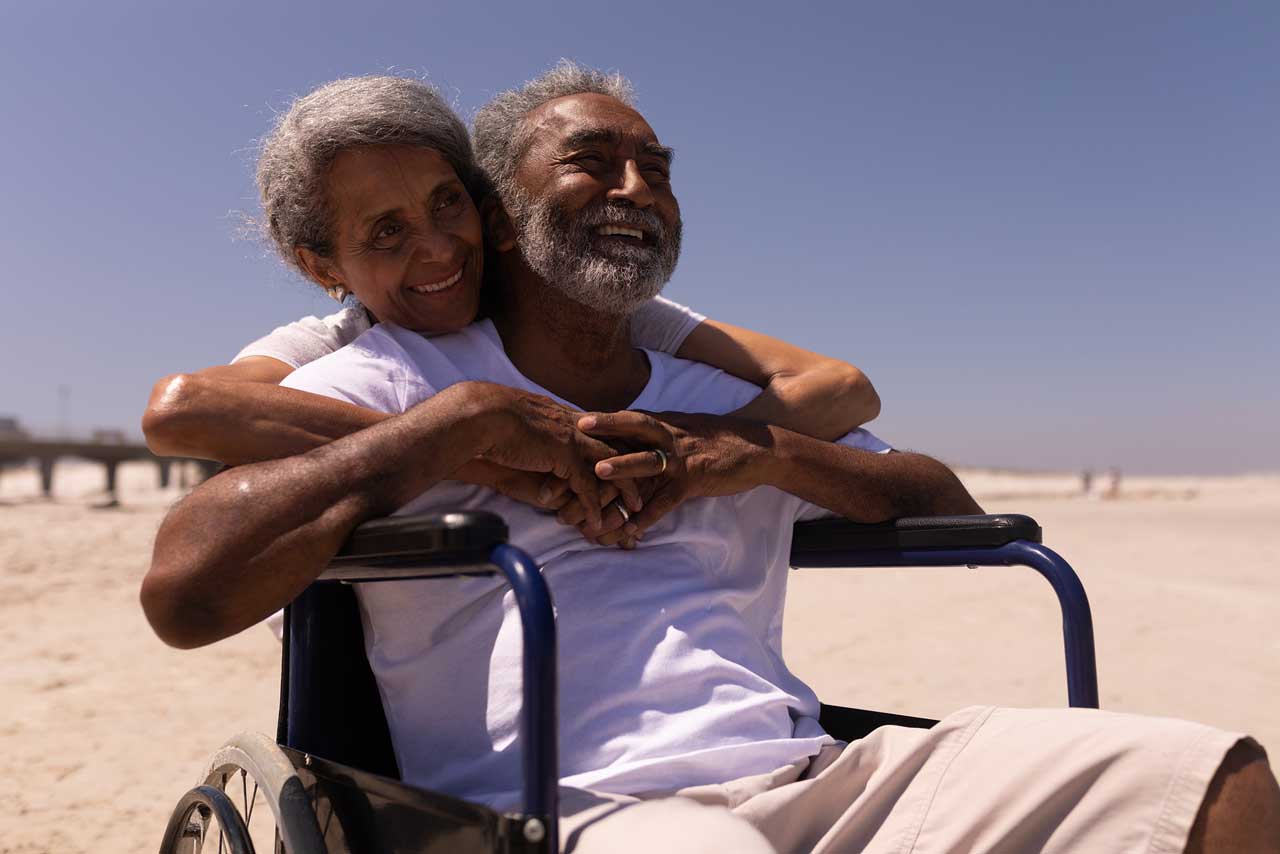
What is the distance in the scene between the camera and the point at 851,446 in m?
2.50

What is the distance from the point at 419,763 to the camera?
192 cm

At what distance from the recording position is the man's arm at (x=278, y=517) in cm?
154

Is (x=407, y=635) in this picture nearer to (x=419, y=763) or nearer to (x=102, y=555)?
(x=419, y=763)

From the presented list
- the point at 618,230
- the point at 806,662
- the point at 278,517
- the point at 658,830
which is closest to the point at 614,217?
the point at 618,230

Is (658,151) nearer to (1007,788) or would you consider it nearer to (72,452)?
(1007,788)

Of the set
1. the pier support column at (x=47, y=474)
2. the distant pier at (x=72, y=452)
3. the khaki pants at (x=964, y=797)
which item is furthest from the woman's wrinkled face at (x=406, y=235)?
the pier support column at (x=47, y=474)

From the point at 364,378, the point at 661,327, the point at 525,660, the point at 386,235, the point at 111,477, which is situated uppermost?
the point at 386,235

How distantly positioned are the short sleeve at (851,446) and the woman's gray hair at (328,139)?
108 centimetres

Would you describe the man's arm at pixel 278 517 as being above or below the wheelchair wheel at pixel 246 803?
above

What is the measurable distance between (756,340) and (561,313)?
0.56 m

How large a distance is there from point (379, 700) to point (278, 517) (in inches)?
27.0

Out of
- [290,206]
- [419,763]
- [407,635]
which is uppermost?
[290,206]

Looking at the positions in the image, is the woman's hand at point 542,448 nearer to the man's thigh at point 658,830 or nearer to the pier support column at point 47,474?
the man's thigh at point 658,830

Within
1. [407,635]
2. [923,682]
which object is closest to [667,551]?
[407,635]
